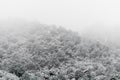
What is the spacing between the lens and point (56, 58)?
45.4ft

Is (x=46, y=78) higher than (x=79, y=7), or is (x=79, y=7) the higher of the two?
(x=79, y=7)

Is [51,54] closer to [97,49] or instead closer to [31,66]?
[31,66]

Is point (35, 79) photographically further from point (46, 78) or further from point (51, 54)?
point (51, 54)

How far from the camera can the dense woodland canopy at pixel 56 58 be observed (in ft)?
39.1

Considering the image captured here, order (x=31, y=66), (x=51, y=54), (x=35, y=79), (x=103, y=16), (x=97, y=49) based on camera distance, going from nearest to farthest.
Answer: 1. (x=35, y=79)
2. (x=31, y=66)
3. (x=51, y=54)
4. (x=97, y=49)
5. (x=103, y=16)

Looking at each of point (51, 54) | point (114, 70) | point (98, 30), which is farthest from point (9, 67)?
point (98, 30)

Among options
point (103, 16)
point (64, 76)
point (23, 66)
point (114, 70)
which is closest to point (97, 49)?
point (114, 70)

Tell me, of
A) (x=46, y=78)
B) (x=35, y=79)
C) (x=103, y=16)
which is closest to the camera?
(x=35, y=79)

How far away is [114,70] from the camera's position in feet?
40.5

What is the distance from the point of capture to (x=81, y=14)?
→ 120ft

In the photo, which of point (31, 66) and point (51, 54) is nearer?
point (31, 66)

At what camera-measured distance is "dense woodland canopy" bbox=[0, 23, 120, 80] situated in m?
11.9

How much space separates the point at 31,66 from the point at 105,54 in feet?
16.7

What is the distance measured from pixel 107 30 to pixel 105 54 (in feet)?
29.9
